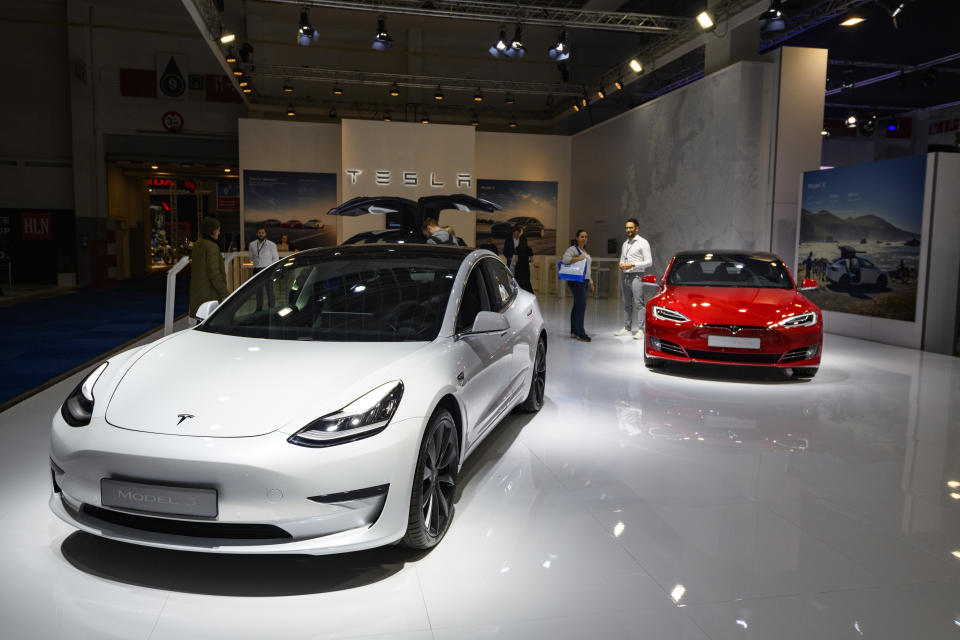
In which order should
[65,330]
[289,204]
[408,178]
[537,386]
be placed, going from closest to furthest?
1. [537,386]
2. [65,330]
3. [408,178]
4. [289,204]

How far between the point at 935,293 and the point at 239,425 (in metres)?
8.64

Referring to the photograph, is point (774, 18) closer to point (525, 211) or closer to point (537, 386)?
point (537, 386)

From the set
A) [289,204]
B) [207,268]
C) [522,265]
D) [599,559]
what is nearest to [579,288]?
[522,265]

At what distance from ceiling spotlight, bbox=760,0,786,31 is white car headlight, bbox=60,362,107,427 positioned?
9.96 meters

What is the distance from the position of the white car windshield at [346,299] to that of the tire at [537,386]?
1460 millimetres

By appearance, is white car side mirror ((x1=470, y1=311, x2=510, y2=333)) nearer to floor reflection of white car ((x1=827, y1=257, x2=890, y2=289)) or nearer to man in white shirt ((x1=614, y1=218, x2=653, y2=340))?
man in white shirt ((x1=614, y1=218, x2=653, y2=340))

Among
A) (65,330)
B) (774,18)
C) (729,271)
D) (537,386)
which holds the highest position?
(774,18)

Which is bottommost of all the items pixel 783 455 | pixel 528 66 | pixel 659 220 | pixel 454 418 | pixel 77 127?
pixel 783 455

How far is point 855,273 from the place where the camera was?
9453 mm

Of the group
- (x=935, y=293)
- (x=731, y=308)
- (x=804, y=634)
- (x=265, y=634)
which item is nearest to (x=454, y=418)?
(x=265, y=634)

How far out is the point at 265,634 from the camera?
2.14 m

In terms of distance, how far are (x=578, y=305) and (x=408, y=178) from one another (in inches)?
344

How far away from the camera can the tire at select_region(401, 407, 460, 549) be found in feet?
8.39

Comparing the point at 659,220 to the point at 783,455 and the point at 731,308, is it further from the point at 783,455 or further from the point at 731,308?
the point at 783,455
